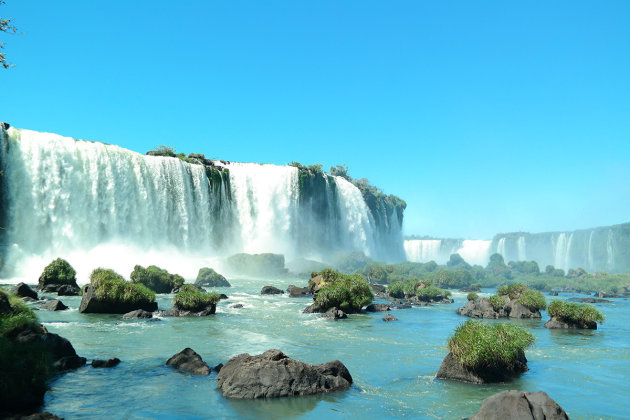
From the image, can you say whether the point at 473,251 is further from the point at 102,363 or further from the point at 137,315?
the point at 102,363

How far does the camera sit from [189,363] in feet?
46.8

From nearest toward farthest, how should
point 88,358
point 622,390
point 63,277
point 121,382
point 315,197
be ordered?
point 121,382 < point 622,390 < point 88,358 < point 63,277 < point 315,197

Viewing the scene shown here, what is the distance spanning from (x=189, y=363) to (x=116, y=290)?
13.7 metres

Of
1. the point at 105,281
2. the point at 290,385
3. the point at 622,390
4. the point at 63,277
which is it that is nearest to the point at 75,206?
the point at 63,277

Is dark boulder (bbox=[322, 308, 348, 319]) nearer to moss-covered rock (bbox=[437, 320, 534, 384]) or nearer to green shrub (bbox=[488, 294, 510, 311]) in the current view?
green shrub (bbox=[488, 294, 510, 311])

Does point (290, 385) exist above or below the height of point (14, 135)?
below

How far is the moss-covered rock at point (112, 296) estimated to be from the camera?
25.0 m

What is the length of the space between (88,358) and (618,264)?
12019 cm

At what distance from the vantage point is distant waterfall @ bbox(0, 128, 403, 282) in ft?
151

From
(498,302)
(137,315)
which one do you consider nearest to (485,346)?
(137,315)

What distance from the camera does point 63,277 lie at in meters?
34.8

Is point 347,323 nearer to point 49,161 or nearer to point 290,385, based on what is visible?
point 290,385

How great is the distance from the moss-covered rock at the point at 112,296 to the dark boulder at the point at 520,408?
22.4 metres

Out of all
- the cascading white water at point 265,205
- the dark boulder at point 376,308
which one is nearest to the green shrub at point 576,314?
the dark boulder at point 376,308
